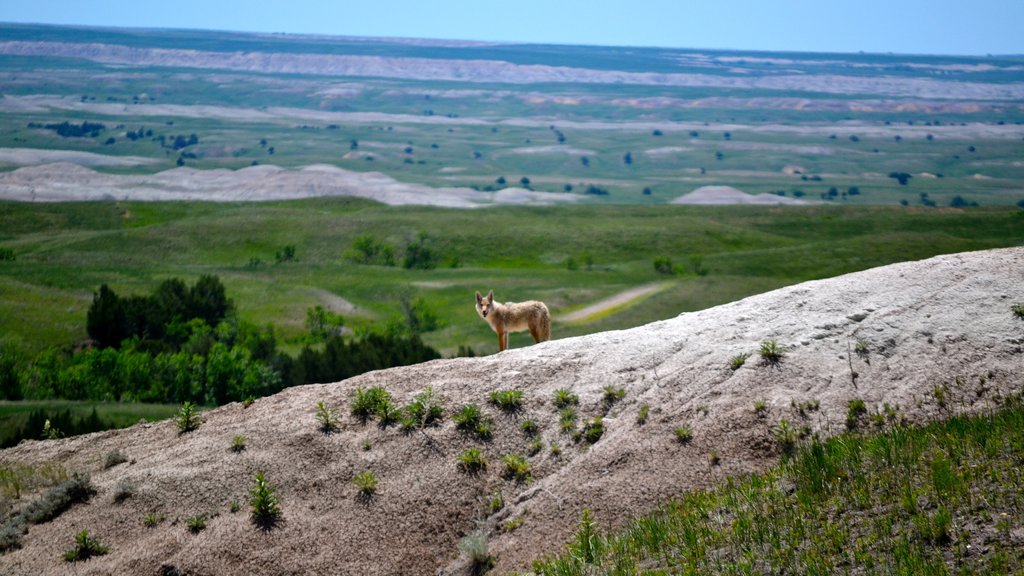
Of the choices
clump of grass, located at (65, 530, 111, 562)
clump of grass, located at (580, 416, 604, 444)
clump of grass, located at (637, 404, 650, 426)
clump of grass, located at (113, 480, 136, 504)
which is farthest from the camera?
clump of grass, located at (580, 416, 604, 444)

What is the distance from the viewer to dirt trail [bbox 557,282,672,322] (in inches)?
3241

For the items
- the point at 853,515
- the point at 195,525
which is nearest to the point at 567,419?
the point at 853,515

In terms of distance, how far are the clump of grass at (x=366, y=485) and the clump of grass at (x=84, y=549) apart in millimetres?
4352

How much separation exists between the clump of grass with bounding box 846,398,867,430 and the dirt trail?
62597mm

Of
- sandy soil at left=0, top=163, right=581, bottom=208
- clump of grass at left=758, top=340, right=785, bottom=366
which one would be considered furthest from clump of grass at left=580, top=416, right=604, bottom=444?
sandy soil at left=0, top=163, right=581, bottom=208

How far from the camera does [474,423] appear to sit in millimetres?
19422

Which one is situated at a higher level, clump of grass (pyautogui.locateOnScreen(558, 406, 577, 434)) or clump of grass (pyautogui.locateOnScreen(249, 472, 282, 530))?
clump of grass (pyautogui.locateOnScreen(558, 406, 577, 434))

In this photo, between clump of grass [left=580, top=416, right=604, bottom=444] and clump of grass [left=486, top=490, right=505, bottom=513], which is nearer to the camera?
clump of grass [left=486, top=490, right=505, bottom=513]

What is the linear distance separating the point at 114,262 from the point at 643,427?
100695mm

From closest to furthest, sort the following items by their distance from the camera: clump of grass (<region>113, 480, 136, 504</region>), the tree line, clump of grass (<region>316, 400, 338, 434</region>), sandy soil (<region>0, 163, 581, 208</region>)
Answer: clump of grass (<region>113, 480, 136, 504</region>) < clump of grass (<region>316, 400, 338, 434</region>) < the tree line < sandy soil (<region>0, 163, 581, 208</region>)

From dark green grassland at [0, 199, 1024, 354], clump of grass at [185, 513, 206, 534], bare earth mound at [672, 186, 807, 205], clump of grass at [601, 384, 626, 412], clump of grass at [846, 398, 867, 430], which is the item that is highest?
clump of grass at [846, 398, 867, 430]

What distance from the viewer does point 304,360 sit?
58.3m

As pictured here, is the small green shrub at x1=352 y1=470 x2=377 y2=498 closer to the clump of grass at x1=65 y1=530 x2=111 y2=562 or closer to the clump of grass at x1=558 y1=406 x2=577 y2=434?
the clump of grass at x1=558 y1=406 x2=577 y2=434

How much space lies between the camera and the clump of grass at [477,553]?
1616 cm
